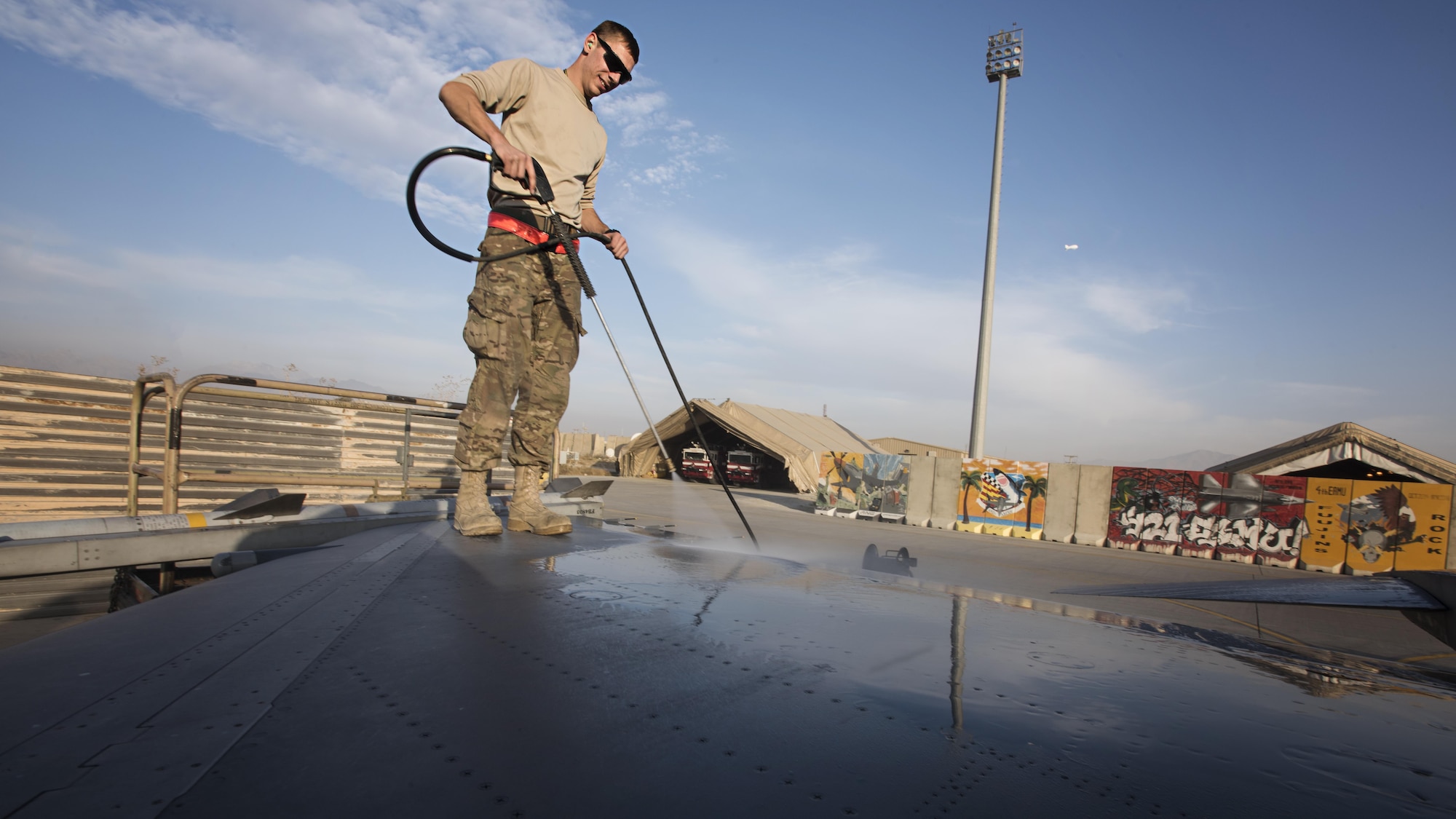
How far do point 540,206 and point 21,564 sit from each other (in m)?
2.49

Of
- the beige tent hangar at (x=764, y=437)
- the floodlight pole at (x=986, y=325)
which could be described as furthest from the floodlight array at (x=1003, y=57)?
the beige tent hangar at (x=764, y=437)

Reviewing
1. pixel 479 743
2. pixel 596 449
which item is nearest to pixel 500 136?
pixel 479 743

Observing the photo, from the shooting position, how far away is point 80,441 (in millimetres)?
4461

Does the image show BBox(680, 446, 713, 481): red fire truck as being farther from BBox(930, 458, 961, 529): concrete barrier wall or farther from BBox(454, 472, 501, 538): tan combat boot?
BBox(454, 472, 501, 538): tan combat boot

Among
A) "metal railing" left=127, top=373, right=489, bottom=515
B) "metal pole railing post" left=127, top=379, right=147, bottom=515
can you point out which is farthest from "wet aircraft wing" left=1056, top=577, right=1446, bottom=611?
"metal pole railing post" left=127, top=379, right=147, bottom=515

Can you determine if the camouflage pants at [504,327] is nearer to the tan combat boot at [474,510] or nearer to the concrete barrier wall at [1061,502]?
the tan combat boot at [474,510]

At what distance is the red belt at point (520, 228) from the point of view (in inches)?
139

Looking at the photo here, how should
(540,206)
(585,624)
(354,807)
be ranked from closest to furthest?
1. (354,807)
2. (585,624)
3. (540,206)

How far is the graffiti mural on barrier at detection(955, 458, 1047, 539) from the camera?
1688 cm

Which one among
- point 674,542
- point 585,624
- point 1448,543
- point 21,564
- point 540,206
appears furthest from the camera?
point 1448,543

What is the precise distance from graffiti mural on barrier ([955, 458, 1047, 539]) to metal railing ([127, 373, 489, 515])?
46.3ft

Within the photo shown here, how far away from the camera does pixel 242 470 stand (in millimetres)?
4625

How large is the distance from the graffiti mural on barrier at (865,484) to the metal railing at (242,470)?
14.6 metres

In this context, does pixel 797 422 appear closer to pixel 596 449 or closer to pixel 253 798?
pixel 596 449
